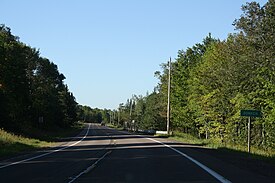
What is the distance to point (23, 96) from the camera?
52.7m

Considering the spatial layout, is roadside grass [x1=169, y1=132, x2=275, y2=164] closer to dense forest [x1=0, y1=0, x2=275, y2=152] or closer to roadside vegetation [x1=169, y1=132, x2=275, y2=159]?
roadside vegetation [x1=169, y1=132, x2=275, y2=159]

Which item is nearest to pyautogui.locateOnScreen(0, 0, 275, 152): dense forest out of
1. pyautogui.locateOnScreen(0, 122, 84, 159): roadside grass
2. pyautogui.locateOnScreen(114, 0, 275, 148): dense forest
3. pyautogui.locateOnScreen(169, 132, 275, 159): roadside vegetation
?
pyautogui.locateOnScreen(114, 0, 275, 148): dense forest

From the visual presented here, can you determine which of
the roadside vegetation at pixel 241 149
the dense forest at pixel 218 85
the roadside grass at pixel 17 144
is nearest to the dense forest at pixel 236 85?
the dense forest at pixel 218 85

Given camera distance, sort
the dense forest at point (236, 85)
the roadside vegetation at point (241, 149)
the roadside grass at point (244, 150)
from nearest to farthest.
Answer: the roadside grass at point (244, 150), the roadside vegetation at point (241, 149), the dense forest at point (236, 85)

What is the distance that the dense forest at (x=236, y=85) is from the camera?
3912 centimetres

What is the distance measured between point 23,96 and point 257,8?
29621 mm

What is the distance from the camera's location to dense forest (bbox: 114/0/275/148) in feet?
128

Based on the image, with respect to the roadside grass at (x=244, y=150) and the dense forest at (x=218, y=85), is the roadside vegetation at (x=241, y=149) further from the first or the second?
the dense forest at (x=218, y=85)

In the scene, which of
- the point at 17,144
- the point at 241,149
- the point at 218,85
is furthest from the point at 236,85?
the point at 17,144

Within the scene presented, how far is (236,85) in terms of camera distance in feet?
148

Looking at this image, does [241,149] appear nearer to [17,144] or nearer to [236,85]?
[236,85]

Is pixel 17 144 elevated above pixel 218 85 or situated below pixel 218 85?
below

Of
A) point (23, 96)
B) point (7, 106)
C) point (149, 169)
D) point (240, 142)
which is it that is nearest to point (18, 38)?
point (23, 96)

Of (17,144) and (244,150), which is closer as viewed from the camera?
(244,150)
